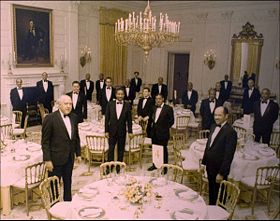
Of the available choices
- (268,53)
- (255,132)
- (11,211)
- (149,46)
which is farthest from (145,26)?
(268,53)

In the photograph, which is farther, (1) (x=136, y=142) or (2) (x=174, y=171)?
(1) (x=136, y=142)

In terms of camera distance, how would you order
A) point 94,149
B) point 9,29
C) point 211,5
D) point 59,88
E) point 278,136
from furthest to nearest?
1. point 211,5
2. point 59,88
3. point 9,29
4. point 278,136
5. point 94,149

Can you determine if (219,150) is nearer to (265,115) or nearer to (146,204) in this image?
(146,204)

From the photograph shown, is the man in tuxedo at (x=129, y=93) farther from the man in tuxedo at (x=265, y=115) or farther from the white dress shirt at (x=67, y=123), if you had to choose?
the white dress shirt at (x=67, y=123)

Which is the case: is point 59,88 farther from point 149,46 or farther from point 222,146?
point 222,146

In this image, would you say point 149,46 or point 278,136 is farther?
point 278,136

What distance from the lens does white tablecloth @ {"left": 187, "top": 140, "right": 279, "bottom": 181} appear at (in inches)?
224

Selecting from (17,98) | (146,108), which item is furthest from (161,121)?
(17,98)

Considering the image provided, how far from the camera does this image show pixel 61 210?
167 inches

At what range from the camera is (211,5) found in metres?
12.9

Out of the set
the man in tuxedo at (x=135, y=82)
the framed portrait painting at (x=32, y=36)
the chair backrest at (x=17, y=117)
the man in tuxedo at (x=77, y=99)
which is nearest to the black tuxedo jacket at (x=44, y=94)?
Result: the framed portrait painting at (x=32, y=36)

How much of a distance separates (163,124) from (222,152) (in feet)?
7.05

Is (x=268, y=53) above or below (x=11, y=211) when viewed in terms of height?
above

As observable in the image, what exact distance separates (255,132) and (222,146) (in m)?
3.22
